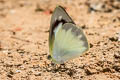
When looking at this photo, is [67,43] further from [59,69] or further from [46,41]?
[46,41]

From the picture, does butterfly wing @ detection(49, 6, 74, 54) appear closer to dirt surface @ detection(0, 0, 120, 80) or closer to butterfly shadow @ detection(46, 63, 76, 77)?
butterfly shadow @ detection(46, 63, 76, 77)

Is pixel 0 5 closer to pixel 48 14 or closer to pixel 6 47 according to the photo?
pixel 48 14

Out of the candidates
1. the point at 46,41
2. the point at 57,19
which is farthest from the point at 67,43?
the point at 46,41

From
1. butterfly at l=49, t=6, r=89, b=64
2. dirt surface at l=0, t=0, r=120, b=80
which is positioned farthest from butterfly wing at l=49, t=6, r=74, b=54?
dirt surface at l=0, t=0, r=120, b=80

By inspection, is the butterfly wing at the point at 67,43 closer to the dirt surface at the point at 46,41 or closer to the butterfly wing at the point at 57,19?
the butterfly wing at the point at 57,19

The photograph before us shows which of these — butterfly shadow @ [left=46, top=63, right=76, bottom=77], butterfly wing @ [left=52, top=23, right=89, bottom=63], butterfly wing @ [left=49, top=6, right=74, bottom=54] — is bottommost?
butterfly shadow @ [left=46, top=63, right=76, bottom=77]

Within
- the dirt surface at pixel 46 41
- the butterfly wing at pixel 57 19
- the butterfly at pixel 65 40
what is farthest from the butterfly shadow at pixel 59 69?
the butterfly wing at pixel 57 19

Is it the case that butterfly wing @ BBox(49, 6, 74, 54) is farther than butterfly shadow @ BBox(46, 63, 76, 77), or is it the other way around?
butterfly shadow @ BBox(46, 63, 76, 77)
